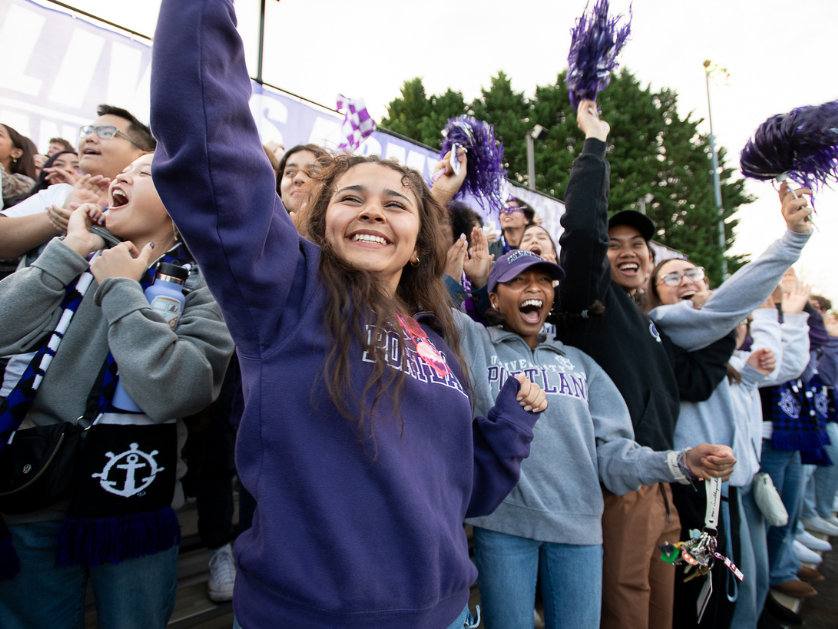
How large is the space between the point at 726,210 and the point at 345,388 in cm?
2053

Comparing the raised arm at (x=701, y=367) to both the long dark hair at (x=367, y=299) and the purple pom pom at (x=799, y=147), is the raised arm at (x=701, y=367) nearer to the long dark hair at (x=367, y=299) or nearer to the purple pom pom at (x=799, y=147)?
the purple pom pom at (x=799, y=147)

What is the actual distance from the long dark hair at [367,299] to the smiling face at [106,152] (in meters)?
1.04

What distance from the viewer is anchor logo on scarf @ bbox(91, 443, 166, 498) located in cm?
140

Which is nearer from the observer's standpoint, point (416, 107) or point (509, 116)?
point (509, 116)

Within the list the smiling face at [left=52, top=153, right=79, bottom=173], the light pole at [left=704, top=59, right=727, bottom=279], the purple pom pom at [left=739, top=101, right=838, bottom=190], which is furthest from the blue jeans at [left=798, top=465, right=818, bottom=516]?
the light pole at [left=704, top=59, right=727, bottom=279]

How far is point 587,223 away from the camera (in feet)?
6.98

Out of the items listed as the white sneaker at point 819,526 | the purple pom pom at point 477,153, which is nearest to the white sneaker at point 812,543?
the white sneaker at point 819,526

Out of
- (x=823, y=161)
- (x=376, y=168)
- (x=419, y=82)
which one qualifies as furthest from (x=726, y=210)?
(x=376, y=168)

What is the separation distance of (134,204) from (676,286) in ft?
10.1

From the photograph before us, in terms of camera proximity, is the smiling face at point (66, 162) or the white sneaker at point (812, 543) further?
the white sneaker at point (812, 543)

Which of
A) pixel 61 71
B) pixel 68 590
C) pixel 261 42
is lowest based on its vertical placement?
pixel 68 590

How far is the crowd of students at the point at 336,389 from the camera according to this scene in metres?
0.96

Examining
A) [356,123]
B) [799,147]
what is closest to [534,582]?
[799,147]

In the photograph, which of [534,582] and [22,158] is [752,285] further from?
[22,158]
